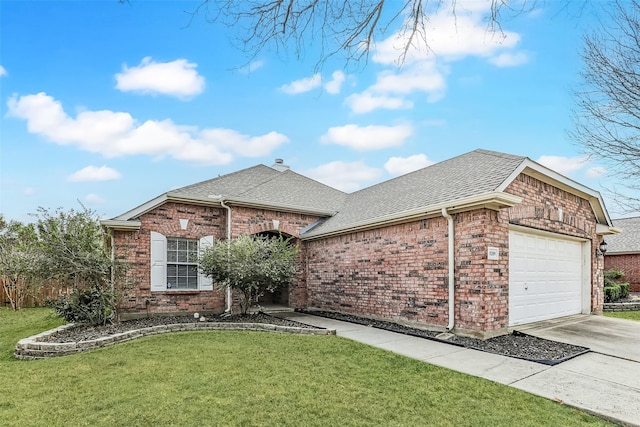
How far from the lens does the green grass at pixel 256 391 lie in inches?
147

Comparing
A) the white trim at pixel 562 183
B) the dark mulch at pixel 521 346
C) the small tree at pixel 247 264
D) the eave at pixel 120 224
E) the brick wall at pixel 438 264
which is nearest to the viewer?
the dark mulch at pixel 521 346

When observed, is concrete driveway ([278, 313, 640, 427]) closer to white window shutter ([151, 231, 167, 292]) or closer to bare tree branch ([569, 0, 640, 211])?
bare tree branch ([569, 0, 640, 211])

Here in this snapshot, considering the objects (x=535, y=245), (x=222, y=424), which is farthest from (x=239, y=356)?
(x=535, y=245)

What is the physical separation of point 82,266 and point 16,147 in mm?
4416

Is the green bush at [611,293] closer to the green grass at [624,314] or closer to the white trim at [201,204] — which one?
the green grass at [624,314]

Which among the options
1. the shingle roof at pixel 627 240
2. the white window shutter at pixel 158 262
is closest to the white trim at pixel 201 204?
the white window shutter at pixel 158 262

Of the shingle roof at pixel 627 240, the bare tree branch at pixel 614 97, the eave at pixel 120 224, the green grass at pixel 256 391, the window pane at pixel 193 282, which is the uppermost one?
the bare tree branch at pixel 614 97

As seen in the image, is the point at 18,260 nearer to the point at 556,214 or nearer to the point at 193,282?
the point at 193,282

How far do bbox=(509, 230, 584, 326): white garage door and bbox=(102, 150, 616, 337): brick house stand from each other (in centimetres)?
4

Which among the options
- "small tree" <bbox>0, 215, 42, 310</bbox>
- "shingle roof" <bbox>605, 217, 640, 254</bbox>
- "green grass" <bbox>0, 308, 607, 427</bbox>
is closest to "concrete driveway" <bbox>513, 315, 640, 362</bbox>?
"green grass" <bbox>0, 308, 607, 427</bbox>

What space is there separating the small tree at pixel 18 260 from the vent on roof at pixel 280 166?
899cm

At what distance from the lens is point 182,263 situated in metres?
10.6

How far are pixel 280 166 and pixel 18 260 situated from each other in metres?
10.1

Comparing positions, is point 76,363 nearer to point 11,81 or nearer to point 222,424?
point 222,424
